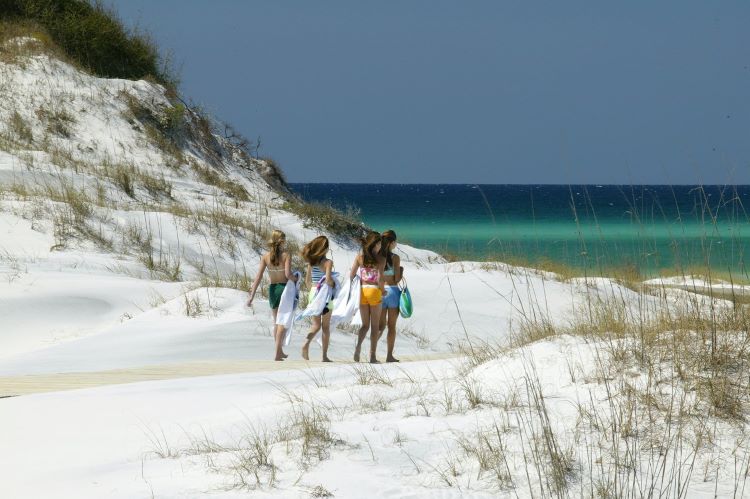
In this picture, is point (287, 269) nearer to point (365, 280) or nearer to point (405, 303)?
point (365, 280)

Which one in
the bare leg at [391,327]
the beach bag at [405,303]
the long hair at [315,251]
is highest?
the long hair at [315,251]

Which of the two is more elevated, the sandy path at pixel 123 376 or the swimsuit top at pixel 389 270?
the swimsuit top at pixel 389 270

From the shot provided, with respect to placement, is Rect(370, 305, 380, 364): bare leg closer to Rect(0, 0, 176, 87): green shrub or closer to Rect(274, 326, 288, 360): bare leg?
Rect(274, 326, 288, 360): bare leg

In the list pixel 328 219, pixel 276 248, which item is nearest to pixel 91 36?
pixel 328 219

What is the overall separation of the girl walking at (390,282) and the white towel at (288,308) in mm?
1005

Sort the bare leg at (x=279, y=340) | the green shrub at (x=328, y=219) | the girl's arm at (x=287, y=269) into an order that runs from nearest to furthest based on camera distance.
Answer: the bare leg at (x=279, y=340)
the girl's arm at (x=287, y=269)
the green shrub at (x=328, y=219)

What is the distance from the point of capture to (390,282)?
9883mm

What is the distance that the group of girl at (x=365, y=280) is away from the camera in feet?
31.5

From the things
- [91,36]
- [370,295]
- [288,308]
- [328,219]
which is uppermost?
[91,36]

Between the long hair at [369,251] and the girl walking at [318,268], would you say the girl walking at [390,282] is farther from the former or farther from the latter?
the girl walking at [318,268]

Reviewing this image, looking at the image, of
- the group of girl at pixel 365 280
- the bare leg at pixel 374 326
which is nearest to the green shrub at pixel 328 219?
the group of girl at pixel 365 280

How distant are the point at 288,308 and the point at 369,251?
4.32 feet

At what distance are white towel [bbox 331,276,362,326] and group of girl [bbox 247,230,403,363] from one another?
82 mm

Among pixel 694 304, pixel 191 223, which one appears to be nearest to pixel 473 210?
pixel 191 223
